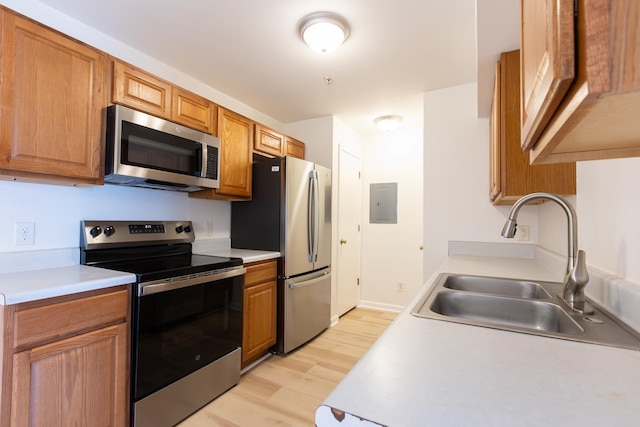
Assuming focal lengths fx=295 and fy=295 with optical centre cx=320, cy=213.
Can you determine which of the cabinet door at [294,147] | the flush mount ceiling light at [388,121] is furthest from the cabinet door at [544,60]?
the flush mount ceiling light at [388,121]

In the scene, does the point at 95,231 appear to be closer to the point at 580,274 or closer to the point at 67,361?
the point at 67,361

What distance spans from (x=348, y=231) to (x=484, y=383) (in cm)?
319

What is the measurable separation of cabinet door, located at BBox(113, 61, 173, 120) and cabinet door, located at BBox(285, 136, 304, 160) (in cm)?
134

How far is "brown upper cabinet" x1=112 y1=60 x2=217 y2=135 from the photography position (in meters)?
1.72

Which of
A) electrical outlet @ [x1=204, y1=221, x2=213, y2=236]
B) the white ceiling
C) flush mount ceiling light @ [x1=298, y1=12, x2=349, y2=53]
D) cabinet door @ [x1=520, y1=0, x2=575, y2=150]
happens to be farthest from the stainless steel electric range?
cabinet door @ [x1=520, y1=0, x2=575, y2=150]

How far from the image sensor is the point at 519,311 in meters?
1.06

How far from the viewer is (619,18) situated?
0.98ft

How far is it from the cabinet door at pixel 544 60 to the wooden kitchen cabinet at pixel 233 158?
2104 mm

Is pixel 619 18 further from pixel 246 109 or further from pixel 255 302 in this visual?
pixel 246 109

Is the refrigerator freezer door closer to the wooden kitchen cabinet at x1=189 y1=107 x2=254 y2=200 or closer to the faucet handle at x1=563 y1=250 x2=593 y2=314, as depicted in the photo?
the wooden kitchen cabinet at x1=189 y1=107 x2=254 y2=200

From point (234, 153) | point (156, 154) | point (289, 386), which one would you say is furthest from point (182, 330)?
point (234, 153)

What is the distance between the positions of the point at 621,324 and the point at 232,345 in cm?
199

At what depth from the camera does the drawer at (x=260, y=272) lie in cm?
226

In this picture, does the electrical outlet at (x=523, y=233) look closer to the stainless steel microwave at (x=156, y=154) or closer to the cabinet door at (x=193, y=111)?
the stainless steel microwave at (x=156, y=154)
